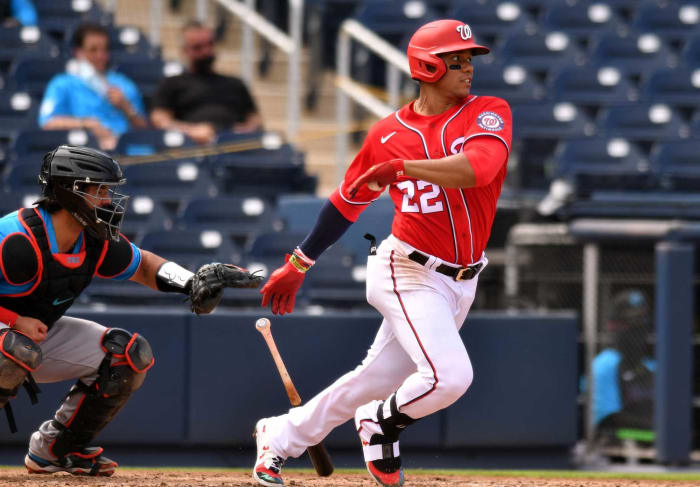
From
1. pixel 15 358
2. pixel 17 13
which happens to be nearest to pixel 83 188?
pixel 15 358

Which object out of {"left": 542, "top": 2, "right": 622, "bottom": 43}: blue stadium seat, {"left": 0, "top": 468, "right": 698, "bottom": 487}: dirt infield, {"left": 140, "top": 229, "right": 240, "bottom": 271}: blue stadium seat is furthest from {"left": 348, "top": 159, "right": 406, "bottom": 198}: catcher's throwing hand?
{"left": 542, "top": 2, "right": 622, "bottom": 43}: blue stadium seat

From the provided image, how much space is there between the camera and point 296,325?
681 cm

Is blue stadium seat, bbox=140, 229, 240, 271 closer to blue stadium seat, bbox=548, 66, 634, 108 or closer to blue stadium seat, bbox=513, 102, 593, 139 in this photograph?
blue stadium seat, bbox=513, 102, 593, 139

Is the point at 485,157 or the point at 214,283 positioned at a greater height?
the point at 485,157

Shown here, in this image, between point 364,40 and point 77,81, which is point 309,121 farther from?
point 77,81

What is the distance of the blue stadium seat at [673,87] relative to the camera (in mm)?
9695

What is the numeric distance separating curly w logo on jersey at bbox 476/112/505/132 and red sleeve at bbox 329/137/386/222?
1.57ft

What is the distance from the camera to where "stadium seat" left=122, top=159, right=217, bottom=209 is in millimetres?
8133

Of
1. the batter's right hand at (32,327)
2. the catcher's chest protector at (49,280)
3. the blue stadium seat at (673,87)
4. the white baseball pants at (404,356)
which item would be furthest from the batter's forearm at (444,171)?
the blue stadium seat at (673,87)

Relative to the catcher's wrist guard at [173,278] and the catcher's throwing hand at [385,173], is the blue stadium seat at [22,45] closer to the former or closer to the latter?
the catcher's wrist guard at [173,278]

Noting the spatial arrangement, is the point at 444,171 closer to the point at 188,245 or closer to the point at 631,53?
the point at 188,245

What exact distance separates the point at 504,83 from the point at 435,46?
5.11 metres

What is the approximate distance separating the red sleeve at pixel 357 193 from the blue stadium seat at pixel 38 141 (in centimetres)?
374

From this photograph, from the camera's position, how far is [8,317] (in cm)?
459
